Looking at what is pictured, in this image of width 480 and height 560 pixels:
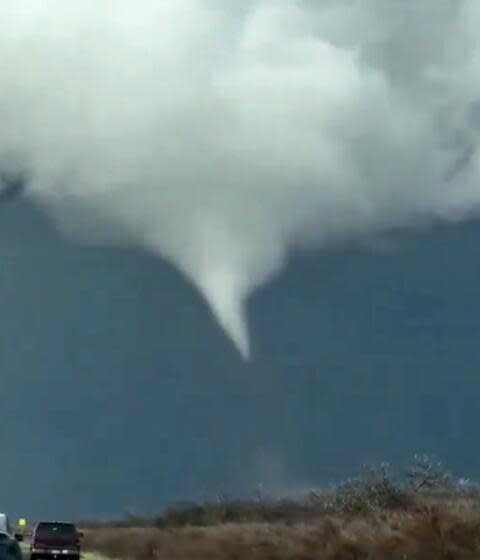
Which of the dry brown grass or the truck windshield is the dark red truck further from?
the dry brown grass

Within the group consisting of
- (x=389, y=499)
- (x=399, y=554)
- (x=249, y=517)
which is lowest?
(x=399, y=554)

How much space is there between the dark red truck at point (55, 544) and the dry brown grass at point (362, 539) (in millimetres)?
5303

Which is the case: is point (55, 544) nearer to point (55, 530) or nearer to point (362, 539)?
point (55, 530)

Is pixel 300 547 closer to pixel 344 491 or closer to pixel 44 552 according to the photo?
pixel 44 552

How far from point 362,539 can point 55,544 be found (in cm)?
1494

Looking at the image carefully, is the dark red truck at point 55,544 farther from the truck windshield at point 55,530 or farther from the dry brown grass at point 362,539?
the dry brown grass at point 362,539

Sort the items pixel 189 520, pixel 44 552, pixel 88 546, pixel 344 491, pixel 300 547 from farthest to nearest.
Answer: pixel 189 520
pixel 88 546
pixel 344 491
pixel 44 552
pixel 300 547

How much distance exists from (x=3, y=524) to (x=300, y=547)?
10.5 m

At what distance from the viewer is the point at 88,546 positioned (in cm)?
9794

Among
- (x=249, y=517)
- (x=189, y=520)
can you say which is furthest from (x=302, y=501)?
(x=189, y=520)

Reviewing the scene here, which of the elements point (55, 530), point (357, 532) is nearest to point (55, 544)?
point (55, 530)

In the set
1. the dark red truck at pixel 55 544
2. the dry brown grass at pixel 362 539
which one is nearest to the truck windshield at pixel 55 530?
the dark red truck at pixel 55 544

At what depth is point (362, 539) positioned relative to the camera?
48.0 metres

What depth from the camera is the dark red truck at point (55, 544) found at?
57.2m
